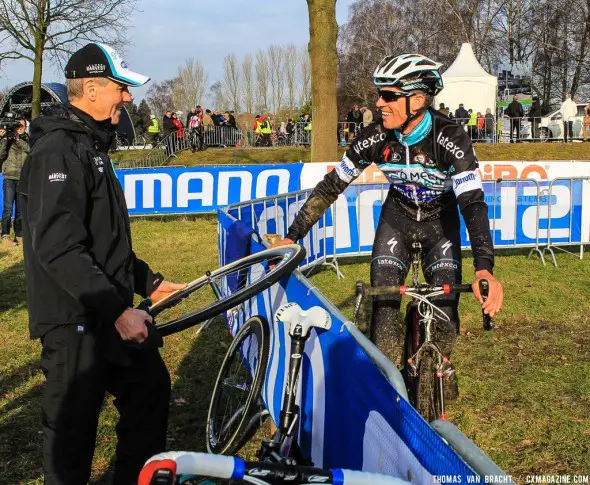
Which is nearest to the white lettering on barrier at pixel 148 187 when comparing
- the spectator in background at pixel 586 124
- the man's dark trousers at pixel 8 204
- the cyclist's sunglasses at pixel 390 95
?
the man's dark trousers at pixel 8 204

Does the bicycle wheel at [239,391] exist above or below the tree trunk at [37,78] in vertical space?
below

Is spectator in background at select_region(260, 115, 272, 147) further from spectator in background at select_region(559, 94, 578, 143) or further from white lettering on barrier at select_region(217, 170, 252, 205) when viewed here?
white lettering on barrier at select_region(217, 170, 252, 205)

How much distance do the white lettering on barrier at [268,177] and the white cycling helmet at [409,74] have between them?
11.7 meters

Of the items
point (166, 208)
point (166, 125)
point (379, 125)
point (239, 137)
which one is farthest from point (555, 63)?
point (379, 125)

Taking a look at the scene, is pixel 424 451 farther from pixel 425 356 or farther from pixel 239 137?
pixel 239 137

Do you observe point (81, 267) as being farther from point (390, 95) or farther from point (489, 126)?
point (489, 126)

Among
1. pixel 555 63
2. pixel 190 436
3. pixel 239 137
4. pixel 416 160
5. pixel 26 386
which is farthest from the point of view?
pixel 555 63

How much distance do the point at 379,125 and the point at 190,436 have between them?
2710 mm

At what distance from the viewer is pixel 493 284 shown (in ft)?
11.5

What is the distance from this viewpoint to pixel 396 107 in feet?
14.5

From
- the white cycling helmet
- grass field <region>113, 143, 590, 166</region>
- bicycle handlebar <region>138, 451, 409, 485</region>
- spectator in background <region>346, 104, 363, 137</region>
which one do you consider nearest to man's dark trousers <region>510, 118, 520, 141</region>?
grass field <region>113, 143, 590, 166</region>

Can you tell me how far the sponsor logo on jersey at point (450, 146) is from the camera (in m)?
4.31

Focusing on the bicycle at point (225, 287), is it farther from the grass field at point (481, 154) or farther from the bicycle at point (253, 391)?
the grass field at point (481, 154)

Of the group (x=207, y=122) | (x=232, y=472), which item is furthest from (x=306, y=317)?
(x=207, y=122)
